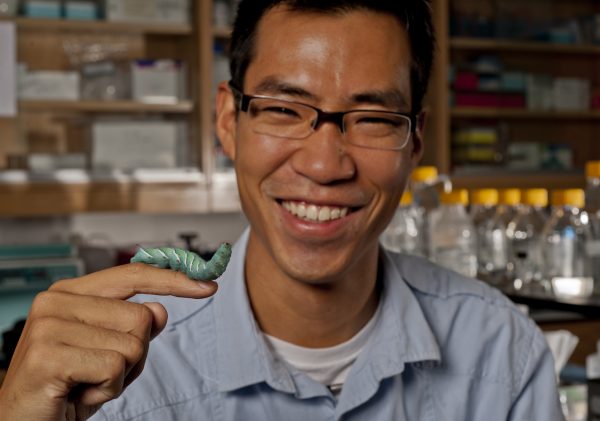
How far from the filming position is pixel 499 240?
90.5 inches

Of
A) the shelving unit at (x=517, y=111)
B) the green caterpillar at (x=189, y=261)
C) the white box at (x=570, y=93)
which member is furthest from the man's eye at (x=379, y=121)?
the white box at (x=570, y=93)

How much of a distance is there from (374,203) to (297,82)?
178mm

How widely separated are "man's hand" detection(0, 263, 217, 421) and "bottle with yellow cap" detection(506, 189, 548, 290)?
1458 millimetres

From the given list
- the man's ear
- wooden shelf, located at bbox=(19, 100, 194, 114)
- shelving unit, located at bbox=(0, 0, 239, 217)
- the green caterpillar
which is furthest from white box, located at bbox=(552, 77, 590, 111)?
the green caterpillar

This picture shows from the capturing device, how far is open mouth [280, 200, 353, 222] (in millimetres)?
1099

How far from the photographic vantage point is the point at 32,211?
11.8 ft

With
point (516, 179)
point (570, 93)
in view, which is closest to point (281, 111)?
point (516, 179)

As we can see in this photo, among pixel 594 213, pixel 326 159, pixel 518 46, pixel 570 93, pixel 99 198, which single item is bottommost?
pixel 99 198

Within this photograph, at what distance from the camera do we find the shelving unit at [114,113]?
3.63 metres

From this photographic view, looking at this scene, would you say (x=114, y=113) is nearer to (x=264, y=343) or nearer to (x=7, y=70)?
(x=7, y=70)

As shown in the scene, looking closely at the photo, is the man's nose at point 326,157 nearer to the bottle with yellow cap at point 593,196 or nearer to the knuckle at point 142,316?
the knuckle at point 142,316

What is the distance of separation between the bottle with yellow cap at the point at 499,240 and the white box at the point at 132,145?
71.2 inches

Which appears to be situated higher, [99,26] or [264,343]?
[99,26]

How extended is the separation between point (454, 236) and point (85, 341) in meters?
1.67
